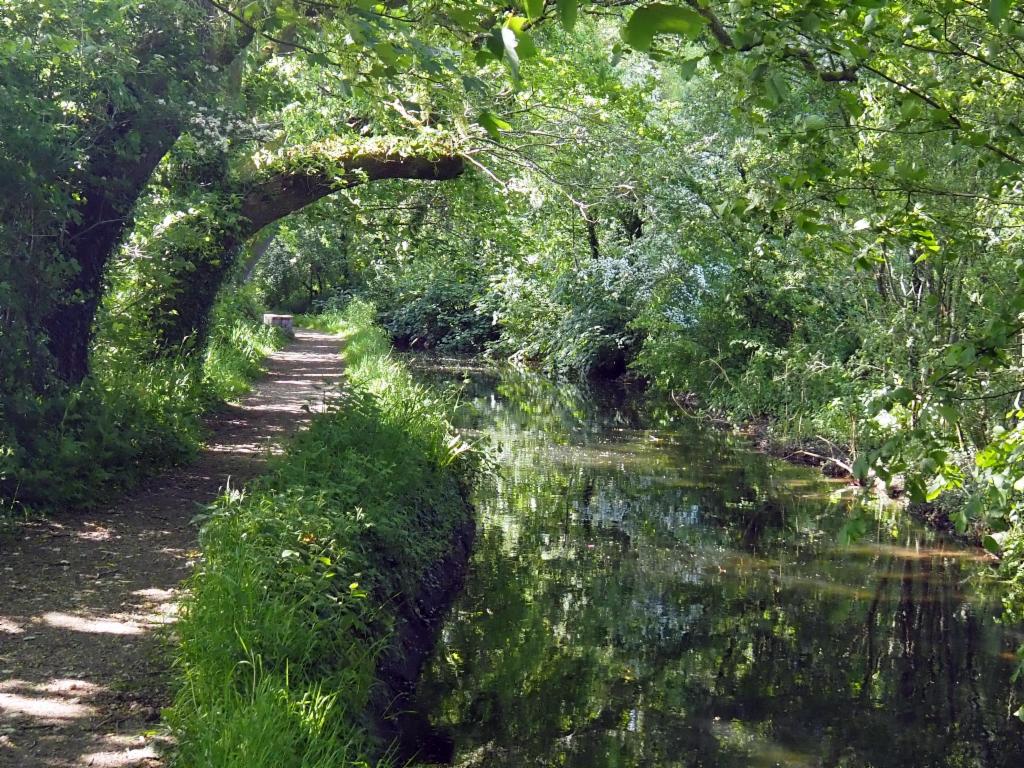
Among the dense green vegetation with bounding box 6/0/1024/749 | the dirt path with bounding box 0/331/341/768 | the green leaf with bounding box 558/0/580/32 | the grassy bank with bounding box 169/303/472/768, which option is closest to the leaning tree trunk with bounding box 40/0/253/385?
the dense green vegetation with bounding box 6/0/1024/749

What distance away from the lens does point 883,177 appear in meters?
4.69

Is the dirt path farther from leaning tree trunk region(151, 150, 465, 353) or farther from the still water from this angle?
leaning tree trunk region(151, 150, 465, 353)

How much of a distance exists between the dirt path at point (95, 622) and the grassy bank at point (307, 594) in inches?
9.5

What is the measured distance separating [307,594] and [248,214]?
872cm

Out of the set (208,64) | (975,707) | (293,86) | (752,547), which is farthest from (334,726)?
(293,86)

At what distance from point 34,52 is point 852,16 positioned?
6.18 meters

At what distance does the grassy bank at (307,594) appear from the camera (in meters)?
4.21

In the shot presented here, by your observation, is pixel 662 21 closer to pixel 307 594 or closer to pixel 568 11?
pixel 568 11

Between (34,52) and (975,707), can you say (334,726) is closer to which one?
(975,707)

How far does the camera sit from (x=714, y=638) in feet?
25.9

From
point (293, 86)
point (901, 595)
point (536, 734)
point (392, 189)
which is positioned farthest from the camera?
point (392, 189)

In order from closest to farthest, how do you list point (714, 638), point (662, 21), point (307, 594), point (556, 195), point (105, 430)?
point (662, 21)
point (307, 594)
point (714, 638)
point (105, 430)
point (556, 195)

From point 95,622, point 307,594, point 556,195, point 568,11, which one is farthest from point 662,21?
point 556,195

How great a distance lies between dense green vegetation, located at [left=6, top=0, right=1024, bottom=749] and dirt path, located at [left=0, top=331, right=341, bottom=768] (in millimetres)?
395
